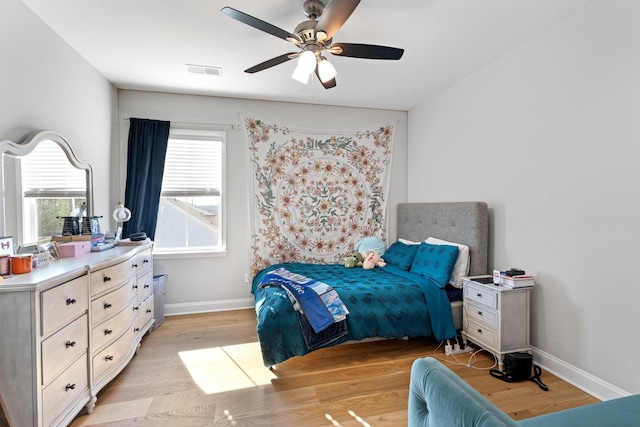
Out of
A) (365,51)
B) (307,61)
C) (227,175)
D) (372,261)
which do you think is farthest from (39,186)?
(372,261)

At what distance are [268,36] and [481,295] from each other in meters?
2.72

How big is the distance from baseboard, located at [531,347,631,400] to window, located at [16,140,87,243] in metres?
3.80

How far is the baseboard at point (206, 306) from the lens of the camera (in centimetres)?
347

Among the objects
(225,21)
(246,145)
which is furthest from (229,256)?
(225,21)

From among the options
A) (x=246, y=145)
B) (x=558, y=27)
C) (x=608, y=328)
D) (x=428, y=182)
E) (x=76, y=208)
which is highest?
(x=558, y=27)

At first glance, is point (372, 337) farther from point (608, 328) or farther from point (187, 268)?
point (187, 268)

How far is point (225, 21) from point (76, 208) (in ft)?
6.30

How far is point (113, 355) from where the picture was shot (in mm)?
2102

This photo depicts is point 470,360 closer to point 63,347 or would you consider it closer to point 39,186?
point 63,347

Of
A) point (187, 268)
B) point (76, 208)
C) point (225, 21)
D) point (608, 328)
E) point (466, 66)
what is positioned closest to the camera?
point (608, 328)

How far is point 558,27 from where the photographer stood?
7.12ft

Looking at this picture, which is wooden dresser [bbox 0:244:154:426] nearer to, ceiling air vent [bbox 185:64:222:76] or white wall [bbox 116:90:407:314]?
white wall [bbox 116:90:407:314]

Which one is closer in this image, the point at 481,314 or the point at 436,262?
the point at 481,314

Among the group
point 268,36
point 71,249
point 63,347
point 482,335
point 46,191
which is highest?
point 268,36
